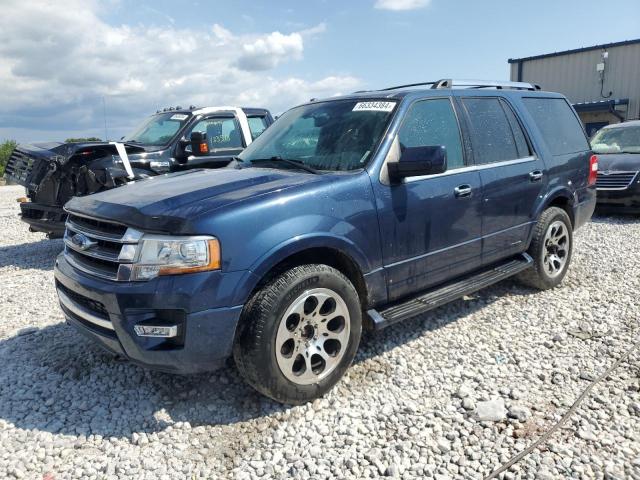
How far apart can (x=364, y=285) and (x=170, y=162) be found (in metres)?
4.72

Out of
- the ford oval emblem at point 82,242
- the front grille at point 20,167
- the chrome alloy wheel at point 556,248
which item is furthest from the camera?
the front grille at point 20,167

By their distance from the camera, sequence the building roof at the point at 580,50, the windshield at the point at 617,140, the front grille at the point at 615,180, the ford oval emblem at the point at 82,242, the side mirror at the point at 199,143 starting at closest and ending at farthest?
the ford oval emblem at the point at 82,242, the side mirror at the point at 199,143, the front grille at the point at 615,180, the windshield at the point at 617,140, the building roof at the point at 580,50

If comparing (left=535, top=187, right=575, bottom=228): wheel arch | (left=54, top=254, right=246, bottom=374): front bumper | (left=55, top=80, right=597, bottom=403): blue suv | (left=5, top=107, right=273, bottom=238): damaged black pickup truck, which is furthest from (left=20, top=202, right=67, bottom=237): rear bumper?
(left=535, top=187, right=575, bottom=228): wheel arch

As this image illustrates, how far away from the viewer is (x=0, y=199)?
597 inches

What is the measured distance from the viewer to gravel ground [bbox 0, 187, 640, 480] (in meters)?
2.58

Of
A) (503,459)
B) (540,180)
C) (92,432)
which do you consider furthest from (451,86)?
(92,432)

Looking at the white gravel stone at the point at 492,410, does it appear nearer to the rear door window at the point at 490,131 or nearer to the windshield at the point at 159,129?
the rear door window at the point at 490,131

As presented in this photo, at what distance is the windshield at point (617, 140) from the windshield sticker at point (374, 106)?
7.87m

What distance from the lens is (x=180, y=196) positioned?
2.95 m

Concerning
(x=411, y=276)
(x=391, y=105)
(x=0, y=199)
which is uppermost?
(x=391, y=105)

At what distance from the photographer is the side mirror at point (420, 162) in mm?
3182

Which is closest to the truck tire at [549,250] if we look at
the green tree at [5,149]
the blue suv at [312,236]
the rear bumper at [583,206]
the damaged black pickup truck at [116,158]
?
the blue suv at [312,236]

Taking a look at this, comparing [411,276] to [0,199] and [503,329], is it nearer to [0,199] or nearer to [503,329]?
[503,329]

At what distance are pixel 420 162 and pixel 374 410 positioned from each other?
5.14 feet
